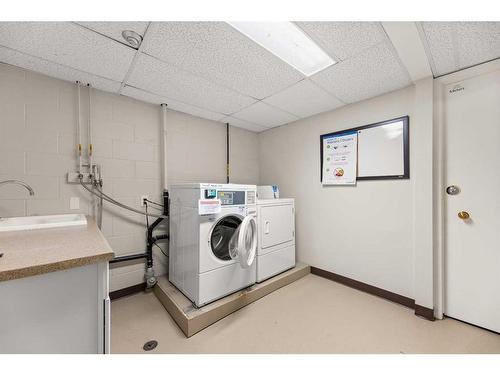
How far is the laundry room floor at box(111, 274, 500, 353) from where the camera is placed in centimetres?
148

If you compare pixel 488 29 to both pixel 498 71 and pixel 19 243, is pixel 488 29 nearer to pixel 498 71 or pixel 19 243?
pixel 498 71

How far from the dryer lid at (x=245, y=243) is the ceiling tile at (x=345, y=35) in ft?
4.91

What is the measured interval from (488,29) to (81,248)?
259 cm

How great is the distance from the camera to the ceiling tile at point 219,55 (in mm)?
1296

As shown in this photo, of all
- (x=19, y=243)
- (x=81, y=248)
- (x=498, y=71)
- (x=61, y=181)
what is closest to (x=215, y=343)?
(x=81, y=248)

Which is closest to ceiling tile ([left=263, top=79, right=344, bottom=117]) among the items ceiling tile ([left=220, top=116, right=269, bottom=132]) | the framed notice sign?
the framed notice sign

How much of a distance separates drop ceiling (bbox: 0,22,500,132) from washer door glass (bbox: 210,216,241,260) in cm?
135

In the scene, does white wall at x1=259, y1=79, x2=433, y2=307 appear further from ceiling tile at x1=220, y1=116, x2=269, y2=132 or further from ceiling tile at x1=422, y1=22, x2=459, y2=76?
ceiling tile at x1=220, y1=116, x2=269, y2=132

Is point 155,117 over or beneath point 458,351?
over

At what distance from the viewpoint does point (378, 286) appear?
7.25 feet

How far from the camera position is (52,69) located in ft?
5.61

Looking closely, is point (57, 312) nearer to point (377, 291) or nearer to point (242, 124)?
point (377, 291)

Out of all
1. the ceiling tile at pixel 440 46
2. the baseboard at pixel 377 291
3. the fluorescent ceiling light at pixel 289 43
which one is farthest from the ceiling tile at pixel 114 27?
the baseboard at pixel 377 291
